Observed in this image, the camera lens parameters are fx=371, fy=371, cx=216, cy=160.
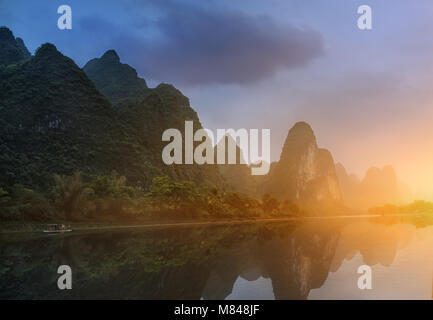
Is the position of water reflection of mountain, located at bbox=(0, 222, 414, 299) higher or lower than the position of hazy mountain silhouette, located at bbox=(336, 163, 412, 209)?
lower

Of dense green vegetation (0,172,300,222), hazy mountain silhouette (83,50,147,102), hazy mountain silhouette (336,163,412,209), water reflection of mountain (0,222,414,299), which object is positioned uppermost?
hazy mountain silhouette (83,50,147,102)

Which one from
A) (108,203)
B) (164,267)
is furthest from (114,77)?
(164,267)

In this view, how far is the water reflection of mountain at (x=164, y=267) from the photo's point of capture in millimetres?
9875

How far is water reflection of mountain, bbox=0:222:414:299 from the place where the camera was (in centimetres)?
988

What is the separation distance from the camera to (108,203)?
1353 inches

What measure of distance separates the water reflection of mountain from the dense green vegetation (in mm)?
7148

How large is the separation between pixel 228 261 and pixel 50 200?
21.3 metres

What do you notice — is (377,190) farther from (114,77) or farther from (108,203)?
(108,203)

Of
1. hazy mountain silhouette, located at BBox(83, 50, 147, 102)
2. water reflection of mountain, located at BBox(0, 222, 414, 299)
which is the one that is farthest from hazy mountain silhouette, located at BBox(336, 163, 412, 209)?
water reflection of mountain, located at BBox(0, 222, 414, 299)

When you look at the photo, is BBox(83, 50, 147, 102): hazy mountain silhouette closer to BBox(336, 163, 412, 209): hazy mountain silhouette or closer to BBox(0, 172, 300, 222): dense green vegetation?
BBox(0, 172, 300, 222): dense green vegetation

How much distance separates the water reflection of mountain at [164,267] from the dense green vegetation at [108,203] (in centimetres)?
715

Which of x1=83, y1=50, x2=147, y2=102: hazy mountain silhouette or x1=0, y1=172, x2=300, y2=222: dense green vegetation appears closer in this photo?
x1=0, y1=172, x2=300, y2=222: dense green vegetation

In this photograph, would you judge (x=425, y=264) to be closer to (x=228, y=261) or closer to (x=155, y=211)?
(x=228, y=261)
